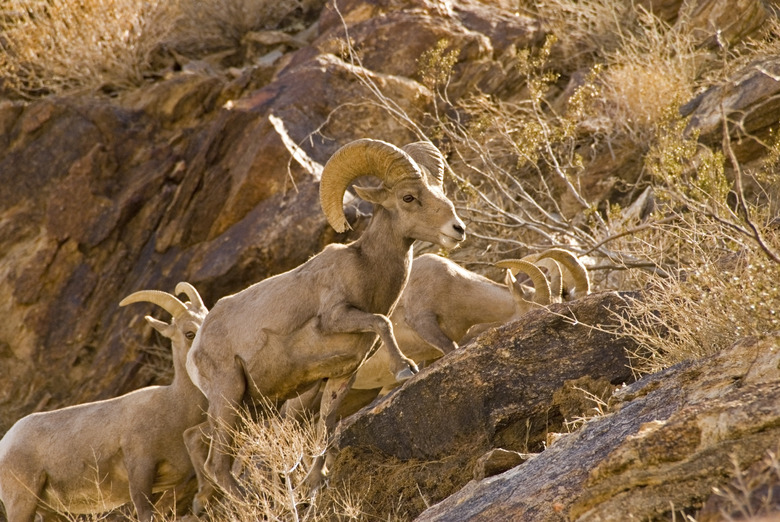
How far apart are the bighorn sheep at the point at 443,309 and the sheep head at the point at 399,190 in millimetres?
2407

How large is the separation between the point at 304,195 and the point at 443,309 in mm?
3166

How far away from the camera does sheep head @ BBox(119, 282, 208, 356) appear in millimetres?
9289

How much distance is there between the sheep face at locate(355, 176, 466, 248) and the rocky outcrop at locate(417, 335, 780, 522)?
2.16 m

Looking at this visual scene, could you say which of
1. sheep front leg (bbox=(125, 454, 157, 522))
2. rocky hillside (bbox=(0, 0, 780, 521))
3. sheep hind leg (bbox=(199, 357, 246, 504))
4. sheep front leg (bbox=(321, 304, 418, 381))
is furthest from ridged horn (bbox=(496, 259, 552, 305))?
sheep front leg (bbox=(125, 454, 157, 522))

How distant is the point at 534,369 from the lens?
6.53 metres

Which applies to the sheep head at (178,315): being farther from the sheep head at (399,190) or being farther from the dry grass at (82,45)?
the dry grass at (82,45)

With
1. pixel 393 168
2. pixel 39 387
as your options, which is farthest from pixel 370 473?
pixel 39 387

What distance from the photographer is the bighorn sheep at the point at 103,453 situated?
8.66 metres

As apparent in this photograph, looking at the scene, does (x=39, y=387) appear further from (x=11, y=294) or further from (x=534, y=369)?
(x=534, y=369)

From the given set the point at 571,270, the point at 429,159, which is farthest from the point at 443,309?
the point at 429,159

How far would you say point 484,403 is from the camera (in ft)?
21.0

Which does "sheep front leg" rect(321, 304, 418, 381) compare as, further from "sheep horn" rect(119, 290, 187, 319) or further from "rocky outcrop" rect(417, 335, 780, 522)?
"sheep horn" rect(119, 290, 187, 319)

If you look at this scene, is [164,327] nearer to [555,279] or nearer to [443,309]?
[443,309]

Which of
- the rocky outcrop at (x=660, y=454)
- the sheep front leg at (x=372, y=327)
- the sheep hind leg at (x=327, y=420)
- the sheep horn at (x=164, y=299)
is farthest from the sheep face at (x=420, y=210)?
the sheep horn at (x=164, y=299)
